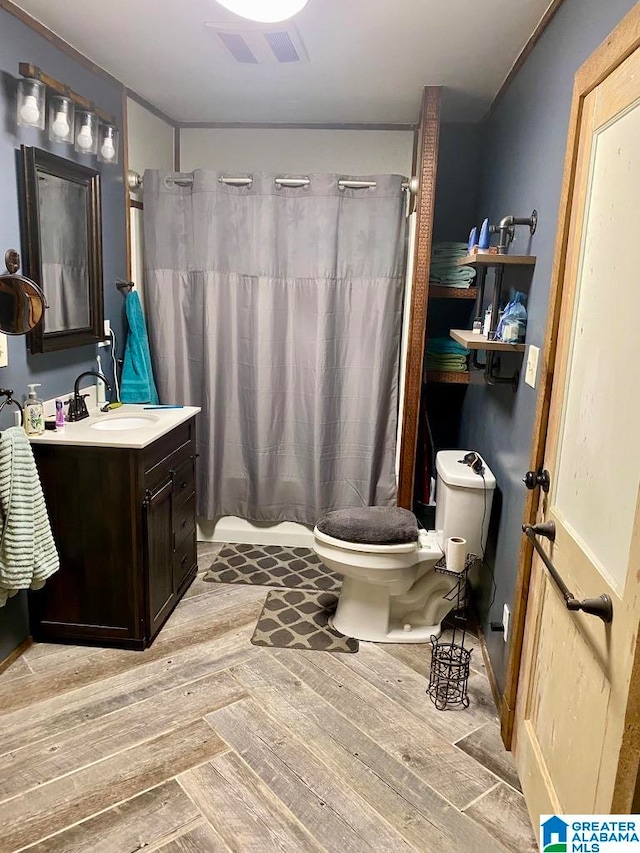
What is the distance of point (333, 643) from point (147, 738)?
0.85 m

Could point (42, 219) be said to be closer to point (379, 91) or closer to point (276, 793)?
point (379, 91)

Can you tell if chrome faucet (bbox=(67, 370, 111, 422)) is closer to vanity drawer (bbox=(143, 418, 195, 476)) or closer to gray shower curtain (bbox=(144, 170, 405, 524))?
vanity drawer (bbox=(143, 418, 195, 476))

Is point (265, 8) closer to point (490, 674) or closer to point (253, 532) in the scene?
point (490, 674)

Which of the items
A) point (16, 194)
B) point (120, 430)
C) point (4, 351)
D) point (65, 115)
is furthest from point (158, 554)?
point (65, 115)

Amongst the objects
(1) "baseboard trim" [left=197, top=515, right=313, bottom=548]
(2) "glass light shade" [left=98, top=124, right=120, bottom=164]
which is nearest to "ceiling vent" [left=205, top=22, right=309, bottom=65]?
(2) "glass light shade" [left=98, top=124, right=120, bottom=164]

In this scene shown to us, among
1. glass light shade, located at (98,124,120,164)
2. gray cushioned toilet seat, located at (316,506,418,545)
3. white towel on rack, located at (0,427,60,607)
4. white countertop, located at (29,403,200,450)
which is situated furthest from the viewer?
glass light shade, located at (98,124,120,164)

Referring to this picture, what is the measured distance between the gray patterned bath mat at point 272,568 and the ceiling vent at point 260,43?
90.8 inches

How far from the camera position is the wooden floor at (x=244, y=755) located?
65.0 inches

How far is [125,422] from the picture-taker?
2.75 m

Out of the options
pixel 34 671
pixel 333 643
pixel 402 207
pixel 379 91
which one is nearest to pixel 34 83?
pixel 379 91

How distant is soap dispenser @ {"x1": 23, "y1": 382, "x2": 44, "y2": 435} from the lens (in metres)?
2.27

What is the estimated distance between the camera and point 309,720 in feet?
6.87

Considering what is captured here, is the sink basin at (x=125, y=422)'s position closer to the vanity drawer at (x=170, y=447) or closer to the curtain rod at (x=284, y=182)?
the vanity drawer at (x=170, y=447)

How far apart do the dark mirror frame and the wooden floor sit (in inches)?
48.2
